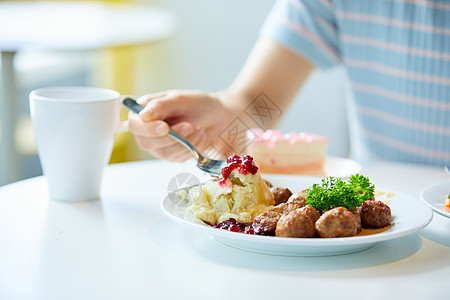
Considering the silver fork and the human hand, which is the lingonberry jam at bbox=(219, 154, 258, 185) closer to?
the silver fork

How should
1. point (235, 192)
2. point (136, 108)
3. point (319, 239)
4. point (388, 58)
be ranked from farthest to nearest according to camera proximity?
point (388, 58) < point (136, 108) < point (235, 192) < point (319, 239)

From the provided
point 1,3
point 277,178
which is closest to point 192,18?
point 1,3

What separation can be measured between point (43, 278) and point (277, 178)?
1.65 ft

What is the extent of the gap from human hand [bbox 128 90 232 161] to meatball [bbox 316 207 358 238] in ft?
1.64

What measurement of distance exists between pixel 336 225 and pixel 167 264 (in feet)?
0.76

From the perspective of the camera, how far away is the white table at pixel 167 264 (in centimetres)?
70

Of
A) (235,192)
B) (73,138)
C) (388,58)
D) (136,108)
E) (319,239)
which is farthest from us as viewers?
(388,58)

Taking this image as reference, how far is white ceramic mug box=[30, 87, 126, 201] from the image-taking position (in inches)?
41.3

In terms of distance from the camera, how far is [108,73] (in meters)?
3.62

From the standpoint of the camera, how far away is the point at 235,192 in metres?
0.94

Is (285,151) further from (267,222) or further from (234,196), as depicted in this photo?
(267,222)

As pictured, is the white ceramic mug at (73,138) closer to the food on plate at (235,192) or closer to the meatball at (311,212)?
the food on plate at (235,192)

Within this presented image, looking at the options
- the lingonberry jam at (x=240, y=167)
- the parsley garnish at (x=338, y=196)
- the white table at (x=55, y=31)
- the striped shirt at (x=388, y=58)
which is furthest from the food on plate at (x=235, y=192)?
the white table at (x=55, y=31)

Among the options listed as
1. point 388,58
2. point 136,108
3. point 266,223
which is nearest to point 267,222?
point 266,223
